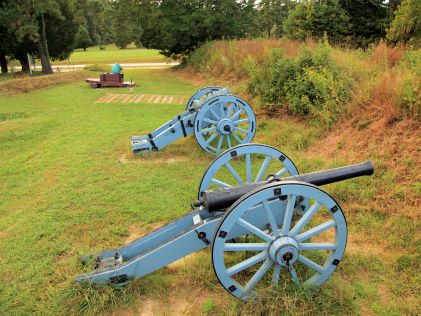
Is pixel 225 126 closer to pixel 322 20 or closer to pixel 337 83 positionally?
pixel 337 83

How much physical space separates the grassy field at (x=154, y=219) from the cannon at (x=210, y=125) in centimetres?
29

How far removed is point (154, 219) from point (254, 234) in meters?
2.01

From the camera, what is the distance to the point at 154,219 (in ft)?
14.9

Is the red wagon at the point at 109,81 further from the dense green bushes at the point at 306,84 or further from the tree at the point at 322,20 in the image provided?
the tree at the point at 322,20

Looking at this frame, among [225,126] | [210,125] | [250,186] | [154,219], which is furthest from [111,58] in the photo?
[250,186]

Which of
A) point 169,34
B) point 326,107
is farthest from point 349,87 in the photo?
point 169,34

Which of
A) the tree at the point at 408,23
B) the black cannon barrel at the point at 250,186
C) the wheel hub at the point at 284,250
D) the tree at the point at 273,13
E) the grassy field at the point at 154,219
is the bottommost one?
the grassy field at the point at 154,219

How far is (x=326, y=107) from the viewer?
656 cm

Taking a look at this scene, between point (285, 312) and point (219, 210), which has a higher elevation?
point (219, 210)

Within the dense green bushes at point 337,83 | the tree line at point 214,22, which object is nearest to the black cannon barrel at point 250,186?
the dense green bushes at point 337,83

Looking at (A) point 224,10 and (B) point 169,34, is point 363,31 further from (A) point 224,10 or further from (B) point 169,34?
(B) point 169,34

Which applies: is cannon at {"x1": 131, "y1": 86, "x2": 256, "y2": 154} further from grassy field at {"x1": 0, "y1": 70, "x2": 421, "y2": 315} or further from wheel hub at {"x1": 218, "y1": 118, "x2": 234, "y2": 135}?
grassy field at {"x1": 0, "y1": 70, "x2": 421, "y2": 315}

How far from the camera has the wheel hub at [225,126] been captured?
6277 mm

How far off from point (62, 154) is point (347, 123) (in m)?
5.12
